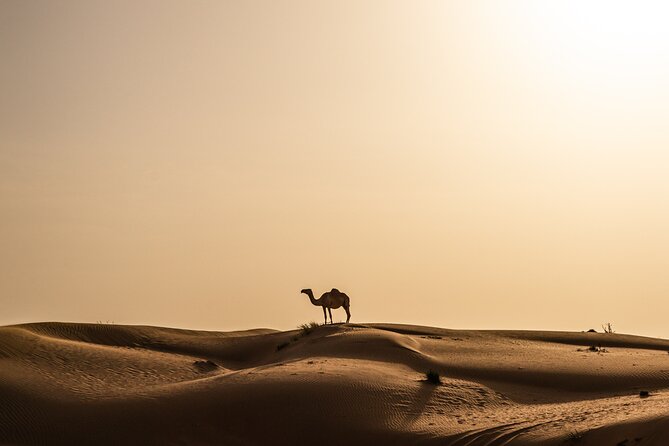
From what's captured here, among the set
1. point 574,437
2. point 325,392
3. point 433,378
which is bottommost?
point 574,437

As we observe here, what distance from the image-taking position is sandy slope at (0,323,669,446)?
79.9 feet

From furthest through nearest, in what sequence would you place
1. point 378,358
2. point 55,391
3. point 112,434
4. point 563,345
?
point 563,345
point 378,358
point 55,391
point 112,434

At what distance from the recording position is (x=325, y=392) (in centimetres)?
2631

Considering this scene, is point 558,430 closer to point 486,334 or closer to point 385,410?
point 385,410

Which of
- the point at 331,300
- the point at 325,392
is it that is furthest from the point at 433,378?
the point at 331,300

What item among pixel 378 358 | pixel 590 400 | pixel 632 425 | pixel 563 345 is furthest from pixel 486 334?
pixel 632 425

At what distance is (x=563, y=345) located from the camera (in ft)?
129

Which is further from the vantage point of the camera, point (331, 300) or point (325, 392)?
point (331, 300)

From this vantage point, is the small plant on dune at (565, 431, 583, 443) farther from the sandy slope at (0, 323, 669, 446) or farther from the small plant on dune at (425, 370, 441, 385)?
the small plant on dune at (425, 370, 441, 385)

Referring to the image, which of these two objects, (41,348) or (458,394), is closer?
(458,394)

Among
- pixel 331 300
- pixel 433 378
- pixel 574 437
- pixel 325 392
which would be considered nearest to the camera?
pixel 574 437

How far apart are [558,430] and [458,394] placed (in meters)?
5.03

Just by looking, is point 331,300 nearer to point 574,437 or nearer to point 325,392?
point 325,392

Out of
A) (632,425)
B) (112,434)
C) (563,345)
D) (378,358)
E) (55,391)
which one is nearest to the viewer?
(632,425)
